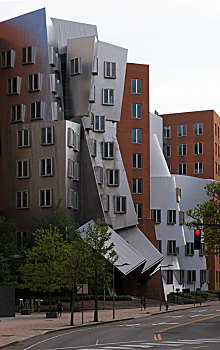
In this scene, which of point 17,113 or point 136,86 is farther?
point 136,86

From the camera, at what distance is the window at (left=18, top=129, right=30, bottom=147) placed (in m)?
77.7

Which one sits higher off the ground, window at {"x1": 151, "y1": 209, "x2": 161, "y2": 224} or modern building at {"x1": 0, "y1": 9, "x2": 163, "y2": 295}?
modern building at {"x1": 0, "y1": 9, "x2": 163, "y2": 295}

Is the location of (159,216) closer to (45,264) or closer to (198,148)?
(198,148)

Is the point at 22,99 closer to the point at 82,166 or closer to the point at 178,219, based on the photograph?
the point at 82,166

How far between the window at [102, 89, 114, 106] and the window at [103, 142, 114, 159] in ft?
18.4

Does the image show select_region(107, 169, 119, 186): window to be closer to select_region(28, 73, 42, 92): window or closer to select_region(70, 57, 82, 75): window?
select_region(70, 57, 82, 75): window

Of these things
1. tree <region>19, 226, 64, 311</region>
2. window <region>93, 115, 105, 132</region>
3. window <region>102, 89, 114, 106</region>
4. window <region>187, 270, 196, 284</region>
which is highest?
window <region>102, 89, 114, 106</region>

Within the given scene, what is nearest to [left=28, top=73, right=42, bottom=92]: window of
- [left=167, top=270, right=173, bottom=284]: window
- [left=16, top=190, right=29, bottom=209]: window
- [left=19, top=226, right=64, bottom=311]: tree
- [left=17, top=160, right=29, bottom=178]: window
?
[left=17, top=160, right=29, bottom=178]: window

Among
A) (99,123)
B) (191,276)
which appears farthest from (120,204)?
(191,276)

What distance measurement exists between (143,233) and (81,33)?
1156 inches

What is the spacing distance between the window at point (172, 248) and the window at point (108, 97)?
28.4 meters

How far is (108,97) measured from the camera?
3329 inches

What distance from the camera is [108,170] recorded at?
8275 centimetres

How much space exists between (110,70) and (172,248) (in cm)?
3272
